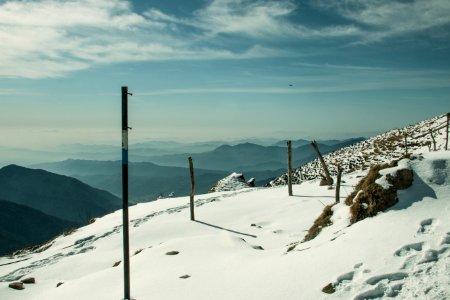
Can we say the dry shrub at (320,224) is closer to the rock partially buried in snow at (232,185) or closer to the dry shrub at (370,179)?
the dry shrub at (370,179)

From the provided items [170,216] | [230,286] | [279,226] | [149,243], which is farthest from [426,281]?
[170,216]

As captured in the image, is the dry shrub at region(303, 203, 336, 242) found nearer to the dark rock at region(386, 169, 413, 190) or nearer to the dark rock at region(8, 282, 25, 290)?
the dark rock at region(386, 169, 413, 190)

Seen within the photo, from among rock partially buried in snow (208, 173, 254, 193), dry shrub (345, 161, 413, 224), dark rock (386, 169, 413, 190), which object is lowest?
rock partially buried in snow (208, 173, 254, 193)

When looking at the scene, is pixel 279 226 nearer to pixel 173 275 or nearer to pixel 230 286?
pixel 173 275

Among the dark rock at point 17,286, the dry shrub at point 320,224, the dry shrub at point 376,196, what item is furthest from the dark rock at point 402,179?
the dark rock at point 17,286

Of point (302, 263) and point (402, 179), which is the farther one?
point (402, 179)

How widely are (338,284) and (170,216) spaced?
2280cm

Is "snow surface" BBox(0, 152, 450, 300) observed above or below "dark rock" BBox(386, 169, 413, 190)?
below

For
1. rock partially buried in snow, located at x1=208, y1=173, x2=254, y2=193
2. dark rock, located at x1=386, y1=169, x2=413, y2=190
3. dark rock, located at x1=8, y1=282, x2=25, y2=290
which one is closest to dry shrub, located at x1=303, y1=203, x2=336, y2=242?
dark rock, located at x1=386, y1=169, x2=413, y2=190

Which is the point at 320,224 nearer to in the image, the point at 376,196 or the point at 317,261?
the point at 376,196

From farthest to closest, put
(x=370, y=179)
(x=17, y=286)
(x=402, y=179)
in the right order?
(x=17, y=286) → (x=370, y=179) → (x=402, y=179)

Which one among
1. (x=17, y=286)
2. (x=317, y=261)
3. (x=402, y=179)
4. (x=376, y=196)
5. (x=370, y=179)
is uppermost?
(x=402, y=179)

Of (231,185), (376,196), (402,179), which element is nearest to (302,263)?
→ (376,196)

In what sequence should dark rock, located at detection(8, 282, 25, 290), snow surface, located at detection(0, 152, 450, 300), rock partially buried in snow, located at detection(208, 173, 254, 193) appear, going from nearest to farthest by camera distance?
snow surface, located at detection(0, 152, 450, 300), dark rock, located at detection(8, 282, 25, 290), rock partially buried in snow, located at detection(208, 173, 254, 193)
